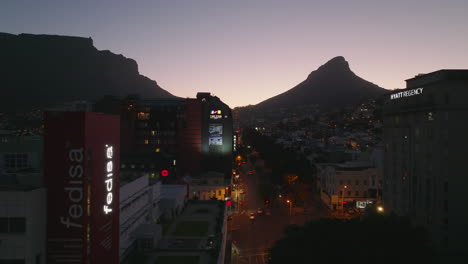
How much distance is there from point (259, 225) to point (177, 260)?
25996 millimetres

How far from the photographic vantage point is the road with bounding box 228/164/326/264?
4391 cm

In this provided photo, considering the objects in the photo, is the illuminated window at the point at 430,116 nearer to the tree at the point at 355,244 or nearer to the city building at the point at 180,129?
the tree at the point at 355,244

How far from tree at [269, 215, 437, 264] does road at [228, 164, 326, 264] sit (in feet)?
45.1

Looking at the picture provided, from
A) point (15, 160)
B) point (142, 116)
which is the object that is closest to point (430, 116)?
point (15, 160)

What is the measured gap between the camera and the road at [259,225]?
4391cm

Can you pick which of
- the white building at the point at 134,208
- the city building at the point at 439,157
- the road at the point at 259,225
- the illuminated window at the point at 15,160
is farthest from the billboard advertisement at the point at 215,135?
the illuminated window at the point at 15,160

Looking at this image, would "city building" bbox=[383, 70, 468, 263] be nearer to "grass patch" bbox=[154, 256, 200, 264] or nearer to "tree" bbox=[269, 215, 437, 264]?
"tree" bbox=[269, 215, 437, 264]

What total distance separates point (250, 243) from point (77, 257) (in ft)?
106

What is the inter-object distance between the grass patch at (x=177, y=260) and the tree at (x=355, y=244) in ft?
23.9

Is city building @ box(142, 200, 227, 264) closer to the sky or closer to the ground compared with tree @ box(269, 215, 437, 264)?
closer to the ground

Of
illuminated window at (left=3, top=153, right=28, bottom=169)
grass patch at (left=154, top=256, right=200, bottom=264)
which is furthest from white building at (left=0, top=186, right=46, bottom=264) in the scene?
illuminated window at (left=3, top=153, right=28, bottom=169)

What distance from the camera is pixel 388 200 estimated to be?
50.7m

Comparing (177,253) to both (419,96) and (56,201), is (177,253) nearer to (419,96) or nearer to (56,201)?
(56,201)

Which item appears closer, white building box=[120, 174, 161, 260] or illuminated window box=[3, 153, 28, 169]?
white building box=[120, 174, 161, 260]
